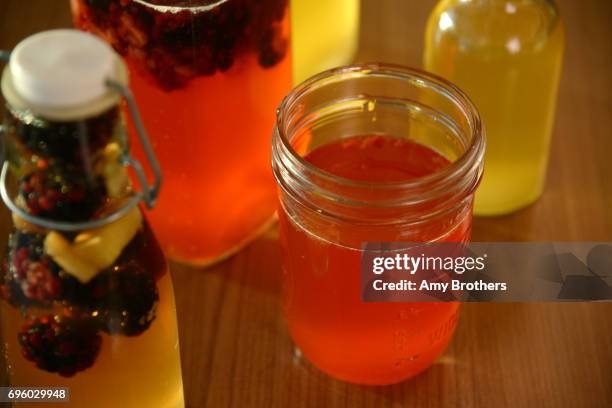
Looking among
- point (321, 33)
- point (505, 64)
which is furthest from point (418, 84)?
point (321, 33)

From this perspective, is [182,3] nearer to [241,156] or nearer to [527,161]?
[241,156]

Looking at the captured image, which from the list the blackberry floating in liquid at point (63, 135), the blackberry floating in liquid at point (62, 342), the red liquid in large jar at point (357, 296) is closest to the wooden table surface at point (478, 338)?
the red liquid in large jar at point (357, 296)

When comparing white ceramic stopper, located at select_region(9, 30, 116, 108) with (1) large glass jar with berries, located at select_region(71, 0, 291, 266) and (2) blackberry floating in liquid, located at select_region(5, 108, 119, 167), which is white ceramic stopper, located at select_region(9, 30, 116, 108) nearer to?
(2) blackberry floating in liquid, located at select_region(5, 108, 119, 167)

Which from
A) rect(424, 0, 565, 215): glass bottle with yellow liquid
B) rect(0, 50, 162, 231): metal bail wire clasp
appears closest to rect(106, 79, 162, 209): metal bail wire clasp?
rect(0, 50, 162, 231): metal bail wire clasp

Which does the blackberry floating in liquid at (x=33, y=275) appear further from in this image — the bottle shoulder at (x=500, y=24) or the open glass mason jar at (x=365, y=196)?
the bottle shoulder at (x=500, y=24)

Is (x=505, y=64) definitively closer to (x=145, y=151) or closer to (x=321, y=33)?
(x=321, y=33)
